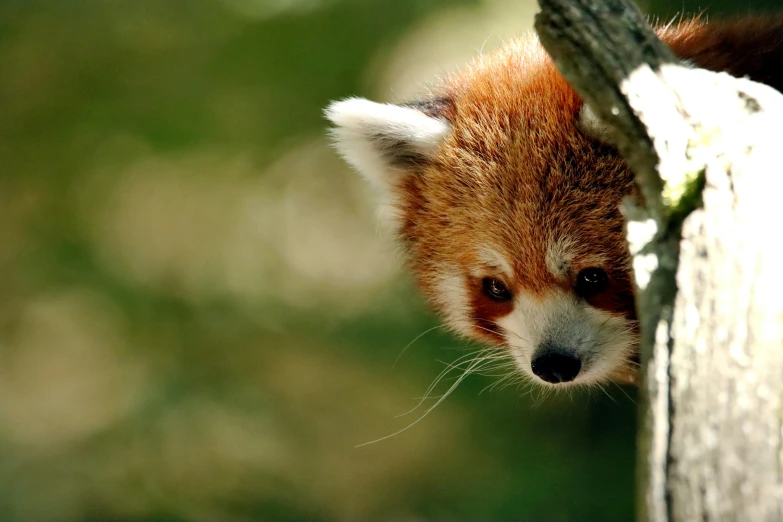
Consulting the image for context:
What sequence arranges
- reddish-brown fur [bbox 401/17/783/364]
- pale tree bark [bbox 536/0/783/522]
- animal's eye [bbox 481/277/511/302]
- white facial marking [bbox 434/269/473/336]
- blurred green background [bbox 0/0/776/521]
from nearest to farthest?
pale tree bark [bbox 536/0/783/522] → reddish-brown fur [bbox 401/17/783/364] → animal's eye [bbox 481/277/511/302] → white facial marking [bbox 434/269/473/336] → blurred green background [bbox 0/0/776/521]

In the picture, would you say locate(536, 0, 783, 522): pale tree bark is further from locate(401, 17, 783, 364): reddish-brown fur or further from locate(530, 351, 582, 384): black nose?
locate(530, 351, 582, 384): black nose

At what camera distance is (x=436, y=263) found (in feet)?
9.41

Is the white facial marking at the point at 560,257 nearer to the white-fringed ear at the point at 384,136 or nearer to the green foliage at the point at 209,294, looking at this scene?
the white-fringed ear at the point at 384,136

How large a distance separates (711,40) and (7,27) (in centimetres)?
417

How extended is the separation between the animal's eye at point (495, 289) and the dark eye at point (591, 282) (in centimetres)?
25

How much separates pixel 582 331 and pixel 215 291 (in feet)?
10.7

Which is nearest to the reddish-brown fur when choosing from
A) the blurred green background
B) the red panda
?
the red panda

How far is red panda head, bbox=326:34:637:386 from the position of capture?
242 centimetres

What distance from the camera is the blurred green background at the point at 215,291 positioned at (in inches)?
201

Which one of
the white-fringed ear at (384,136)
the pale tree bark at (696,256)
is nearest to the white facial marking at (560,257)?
the white-fringed ear at (384,136)

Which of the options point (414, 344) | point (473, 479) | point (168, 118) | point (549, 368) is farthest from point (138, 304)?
point (549, 368)

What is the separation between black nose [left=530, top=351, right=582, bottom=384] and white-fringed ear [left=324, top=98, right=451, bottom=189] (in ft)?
2.47

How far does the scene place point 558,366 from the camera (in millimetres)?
2479

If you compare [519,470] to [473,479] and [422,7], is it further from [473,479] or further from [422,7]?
[422,7]
